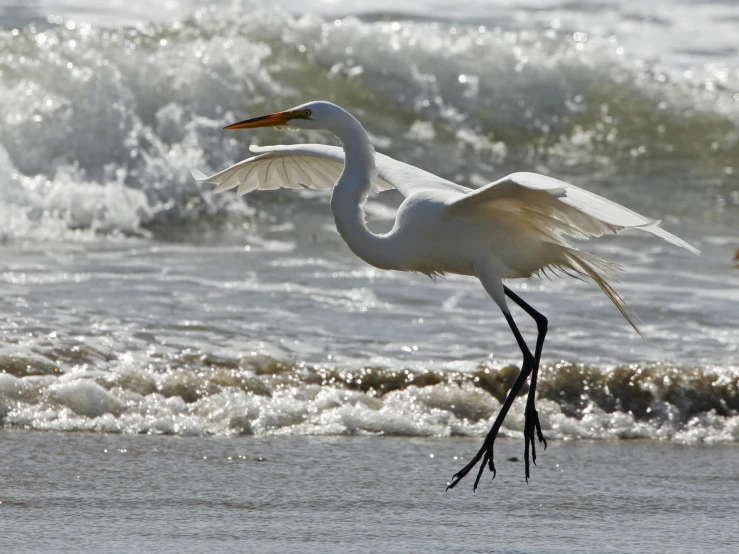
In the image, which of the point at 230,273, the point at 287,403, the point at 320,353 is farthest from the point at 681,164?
the point at 287,403

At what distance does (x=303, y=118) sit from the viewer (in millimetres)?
4258

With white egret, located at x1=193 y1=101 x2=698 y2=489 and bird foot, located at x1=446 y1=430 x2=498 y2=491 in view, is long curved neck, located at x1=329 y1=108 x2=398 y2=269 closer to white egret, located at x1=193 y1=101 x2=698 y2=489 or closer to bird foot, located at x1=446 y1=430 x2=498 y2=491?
white egret, located at x1=193 y1=101 x2=698 y2=489

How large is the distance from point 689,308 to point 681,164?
5406mm

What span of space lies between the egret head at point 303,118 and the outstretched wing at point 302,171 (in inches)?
16.3

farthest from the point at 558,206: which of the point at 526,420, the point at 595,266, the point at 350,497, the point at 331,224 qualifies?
the point at 331,224

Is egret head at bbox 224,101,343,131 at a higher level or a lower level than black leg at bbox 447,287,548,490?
higher

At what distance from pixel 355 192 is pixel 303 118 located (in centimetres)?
37

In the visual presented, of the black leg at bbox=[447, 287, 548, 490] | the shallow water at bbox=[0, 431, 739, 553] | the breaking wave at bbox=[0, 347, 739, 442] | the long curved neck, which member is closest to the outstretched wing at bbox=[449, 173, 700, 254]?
the long curved neck

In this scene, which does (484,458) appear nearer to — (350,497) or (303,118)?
(350,497)

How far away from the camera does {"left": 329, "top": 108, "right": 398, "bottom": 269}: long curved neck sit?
415cm

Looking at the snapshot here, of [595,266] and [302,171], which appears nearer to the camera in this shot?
[595,266]

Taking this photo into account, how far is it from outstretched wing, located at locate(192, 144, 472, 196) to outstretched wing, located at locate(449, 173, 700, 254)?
21.1 inches

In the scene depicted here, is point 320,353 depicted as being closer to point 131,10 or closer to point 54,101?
point 54,101

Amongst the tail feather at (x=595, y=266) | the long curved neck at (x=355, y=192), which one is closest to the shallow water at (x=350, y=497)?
the tail feather at (x=595, y=266)
